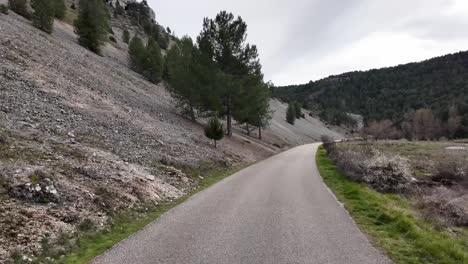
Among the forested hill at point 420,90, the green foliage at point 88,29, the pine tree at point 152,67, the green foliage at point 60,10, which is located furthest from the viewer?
the forested hill at point 420,90

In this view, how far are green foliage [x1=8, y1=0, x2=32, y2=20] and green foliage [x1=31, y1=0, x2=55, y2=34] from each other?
3614 millimetres

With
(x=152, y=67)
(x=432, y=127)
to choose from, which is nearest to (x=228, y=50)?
(x=152, y=67)

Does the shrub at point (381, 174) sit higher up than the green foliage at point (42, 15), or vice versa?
the green foliage at point (42, 15)

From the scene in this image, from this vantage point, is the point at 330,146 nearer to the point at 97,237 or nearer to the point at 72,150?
the point at 72,150

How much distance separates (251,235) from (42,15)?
4209 centimetres

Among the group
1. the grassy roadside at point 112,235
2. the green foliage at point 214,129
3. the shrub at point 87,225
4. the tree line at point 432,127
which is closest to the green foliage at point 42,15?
the green foliage at point 214,129

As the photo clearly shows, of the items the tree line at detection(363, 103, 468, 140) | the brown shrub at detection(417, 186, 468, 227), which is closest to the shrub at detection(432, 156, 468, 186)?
the brown shrub at detection(417, 186, 468, 227)

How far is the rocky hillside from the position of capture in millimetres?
9102

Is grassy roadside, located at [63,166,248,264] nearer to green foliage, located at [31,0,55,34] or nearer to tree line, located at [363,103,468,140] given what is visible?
green foliage, located at [31,0,55,34]

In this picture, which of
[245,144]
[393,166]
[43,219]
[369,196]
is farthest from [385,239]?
[245,144]

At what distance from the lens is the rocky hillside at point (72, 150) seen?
29.9 ft

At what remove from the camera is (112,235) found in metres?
9.37

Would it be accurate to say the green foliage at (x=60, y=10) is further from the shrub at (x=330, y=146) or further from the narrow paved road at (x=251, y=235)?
the narrow paved road at (x=251, y=235)

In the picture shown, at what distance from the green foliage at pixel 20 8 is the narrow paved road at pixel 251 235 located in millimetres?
44098
